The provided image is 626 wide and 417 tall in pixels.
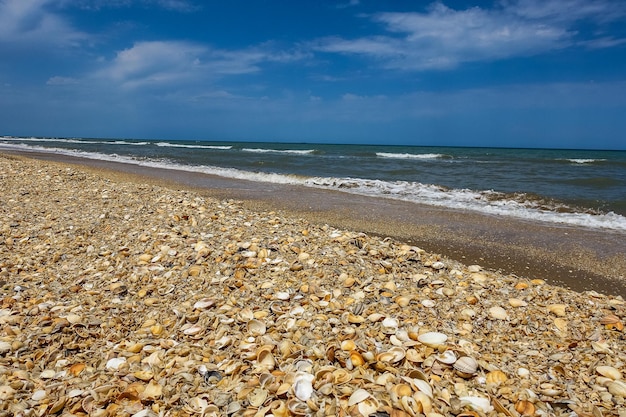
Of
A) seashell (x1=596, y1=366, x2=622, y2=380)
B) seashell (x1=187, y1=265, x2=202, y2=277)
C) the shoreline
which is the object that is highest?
seashell (x1=187, y1=265, x2=202, y2=277)

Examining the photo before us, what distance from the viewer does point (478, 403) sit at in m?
2.26

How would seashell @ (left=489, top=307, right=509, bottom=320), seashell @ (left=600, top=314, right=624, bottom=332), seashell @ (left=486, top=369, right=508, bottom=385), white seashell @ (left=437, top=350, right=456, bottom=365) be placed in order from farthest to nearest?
1. seashell @ (left=489, top=307, right=509, bottom=320)
2. seashell @ (left=600, top=314, right=624, bottom=332)
3. white seashell @ (left=437, top=350, right=456, bottom=365)
4. seashell @ (left=486, top=369, right=508, bottom=385)

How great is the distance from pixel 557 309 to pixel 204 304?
3136mm

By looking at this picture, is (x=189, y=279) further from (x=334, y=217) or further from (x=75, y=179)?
(x=75, y=179)

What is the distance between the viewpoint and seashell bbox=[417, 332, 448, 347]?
2.78 m

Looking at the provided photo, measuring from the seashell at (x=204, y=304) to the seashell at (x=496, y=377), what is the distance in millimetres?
2252

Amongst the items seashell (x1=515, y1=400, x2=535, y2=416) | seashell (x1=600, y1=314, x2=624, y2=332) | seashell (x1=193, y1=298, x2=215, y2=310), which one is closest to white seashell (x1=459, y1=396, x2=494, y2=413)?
seashell (x1=515, y1=400, x2=535, y2=416)

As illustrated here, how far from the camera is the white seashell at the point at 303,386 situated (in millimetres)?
A: 2307

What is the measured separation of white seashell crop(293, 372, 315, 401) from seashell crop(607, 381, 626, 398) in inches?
73.6

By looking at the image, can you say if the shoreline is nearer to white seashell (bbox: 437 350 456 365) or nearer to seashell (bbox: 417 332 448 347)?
seashell (bbox: 417 332 448 347)

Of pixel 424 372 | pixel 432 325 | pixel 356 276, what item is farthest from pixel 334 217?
pixel 424 372

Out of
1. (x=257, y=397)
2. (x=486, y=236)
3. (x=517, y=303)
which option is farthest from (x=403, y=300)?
(x=486, y=236)

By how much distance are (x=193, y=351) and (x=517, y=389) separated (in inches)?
86.6

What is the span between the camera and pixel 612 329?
3.10 metres
